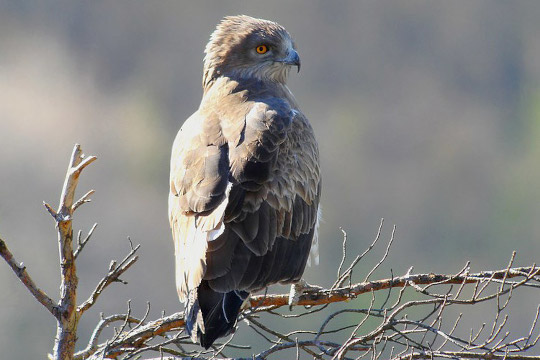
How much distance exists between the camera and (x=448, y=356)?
4.66 m

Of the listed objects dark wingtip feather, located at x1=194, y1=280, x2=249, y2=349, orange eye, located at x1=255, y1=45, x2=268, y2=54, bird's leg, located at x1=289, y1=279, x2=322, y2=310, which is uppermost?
orange eye, located at x1=255, y1=45, x2=268, y2=54

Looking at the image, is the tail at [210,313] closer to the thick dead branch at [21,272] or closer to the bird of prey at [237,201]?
the bird of prey at [237,201]

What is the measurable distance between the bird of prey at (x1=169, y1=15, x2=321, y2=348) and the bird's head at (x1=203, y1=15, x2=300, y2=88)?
0.28 metres

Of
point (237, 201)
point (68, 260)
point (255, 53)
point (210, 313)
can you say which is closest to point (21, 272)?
point (68, 260)

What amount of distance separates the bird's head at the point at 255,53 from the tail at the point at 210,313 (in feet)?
7.14

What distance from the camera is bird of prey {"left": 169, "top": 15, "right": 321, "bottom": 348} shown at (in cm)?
506

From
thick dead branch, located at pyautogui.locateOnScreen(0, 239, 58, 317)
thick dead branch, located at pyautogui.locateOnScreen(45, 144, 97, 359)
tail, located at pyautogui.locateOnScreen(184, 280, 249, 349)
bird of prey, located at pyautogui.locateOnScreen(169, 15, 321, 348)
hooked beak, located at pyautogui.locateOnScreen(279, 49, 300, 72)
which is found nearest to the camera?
thick dead branch, located at pyautogui.locateOnScreen(0, 239, 58, 317)

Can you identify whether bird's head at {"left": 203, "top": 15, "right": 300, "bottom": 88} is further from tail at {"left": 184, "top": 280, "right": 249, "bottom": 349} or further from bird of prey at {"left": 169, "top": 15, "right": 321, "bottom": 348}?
tail at {"left": 184, "top": 280, "right": 249, "bottom": 349}

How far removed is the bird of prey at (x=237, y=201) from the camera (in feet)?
16.6

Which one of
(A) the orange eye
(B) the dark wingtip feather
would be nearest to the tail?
(B) the dark wingtip feather

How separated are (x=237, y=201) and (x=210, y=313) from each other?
2.24ft

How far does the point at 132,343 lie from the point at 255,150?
4.42 feet

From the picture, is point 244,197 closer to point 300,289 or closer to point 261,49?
point 300,289

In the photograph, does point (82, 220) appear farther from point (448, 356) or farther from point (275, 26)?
point (448, 356)
